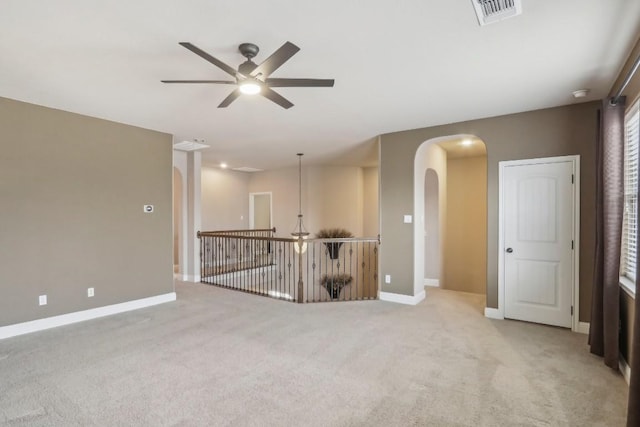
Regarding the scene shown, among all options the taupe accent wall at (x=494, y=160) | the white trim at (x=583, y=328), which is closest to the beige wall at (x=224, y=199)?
the taupe accent wall at (x=494, y=160)

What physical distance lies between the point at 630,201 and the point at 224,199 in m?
8.23

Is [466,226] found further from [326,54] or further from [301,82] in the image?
[301,82]

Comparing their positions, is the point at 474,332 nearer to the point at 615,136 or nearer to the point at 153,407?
the point at 615,136

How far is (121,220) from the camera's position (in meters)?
4.54

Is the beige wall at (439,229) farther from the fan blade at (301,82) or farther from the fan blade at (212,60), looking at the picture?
the fan blade at (212,60)

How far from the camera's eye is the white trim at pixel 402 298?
4883mm

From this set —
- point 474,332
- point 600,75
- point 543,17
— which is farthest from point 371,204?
point 543,17

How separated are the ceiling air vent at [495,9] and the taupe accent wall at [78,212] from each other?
4.65 m

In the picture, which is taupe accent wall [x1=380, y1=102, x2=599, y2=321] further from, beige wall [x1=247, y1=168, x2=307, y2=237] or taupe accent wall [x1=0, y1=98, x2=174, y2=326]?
beige wall [x1=247, y1=168, x2=307, y2=237]

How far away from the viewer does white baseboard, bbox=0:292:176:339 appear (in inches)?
142

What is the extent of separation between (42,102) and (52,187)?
3.32 feet

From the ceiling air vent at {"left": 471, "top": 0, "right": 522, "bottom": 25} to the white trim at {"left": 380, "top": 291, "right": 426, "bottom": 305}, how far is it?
3828mm

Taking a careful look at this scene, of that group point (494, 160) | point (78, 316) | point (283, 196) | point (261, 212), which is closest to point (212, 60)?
point (494, 160)

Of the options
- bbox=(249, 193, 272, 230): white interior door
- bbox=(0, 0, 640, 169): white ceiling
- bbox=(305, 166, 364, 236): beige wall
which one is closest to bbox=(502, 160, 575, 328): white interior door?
bbox=(0, 0, 640, 169): white ceiling
